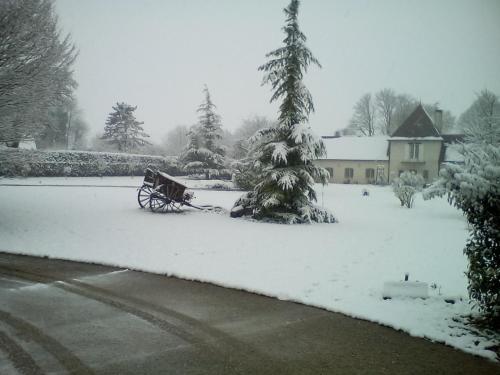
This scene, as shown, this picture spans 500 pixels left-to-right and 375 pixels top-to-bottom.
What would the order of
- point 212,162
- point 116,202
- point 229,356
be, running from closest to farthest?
→ point 229,356 < point 116,202 < point 212,162

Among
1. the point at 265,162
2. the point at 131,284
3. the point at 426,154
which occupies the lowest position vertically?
the point at 131,284

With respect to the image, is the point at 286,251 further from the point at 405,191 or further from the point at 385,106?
the point at 385,106

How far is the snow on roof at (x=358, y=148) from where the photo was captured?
45281mm

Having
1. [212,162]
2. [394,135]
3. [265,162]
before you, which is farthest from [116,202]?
[394,135]

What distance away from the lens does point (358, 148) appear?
153ft

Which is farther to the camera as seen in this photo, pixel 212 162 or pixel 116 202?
pixel 212 162

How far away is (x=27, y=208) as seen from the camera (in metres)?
13.2

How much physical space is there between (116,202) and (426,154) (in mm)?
38752

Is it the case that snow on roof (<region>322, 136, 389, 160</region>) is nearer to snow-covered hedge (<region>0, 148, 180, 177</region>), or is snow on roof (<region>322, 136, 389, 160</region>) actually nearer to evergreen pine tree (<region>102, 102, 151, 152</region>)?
snow-covered hedge (<region>0, 148, 180, 177</region>)

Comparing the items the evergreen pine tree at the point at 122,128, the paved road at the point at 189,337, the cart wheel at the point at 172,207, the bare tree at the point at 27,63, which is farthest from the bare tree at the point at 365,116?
the paved road at the point at 189,337

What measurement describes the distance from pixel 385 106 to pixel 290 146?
6199 centimetres

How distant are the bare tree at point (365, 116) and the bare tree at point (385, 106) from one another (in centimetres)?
135

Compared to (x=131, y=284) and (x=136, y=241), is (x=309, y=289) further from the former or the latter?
(x=136, y=241)

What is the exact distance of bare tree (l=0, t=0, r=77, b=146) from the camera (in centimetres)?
Result: 904
